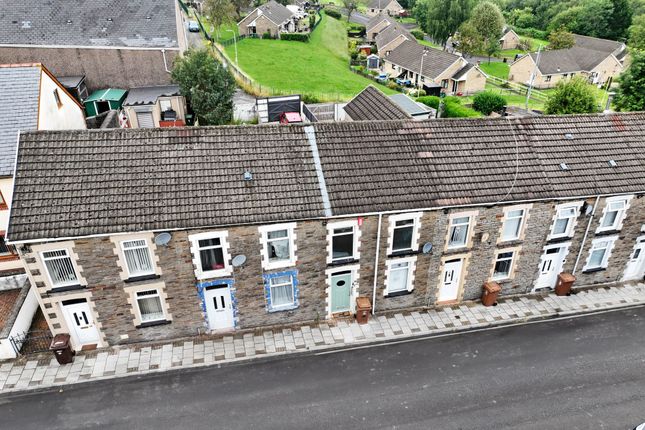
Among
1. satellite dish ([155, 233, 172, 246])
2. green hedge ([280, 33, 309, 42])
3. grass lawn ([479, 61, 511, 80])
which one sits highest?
satellite dish ([155, 233, 172, 246])

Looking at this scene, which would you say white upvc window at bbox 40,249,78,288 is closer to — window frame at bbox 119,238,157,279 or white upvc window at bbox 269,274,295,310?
window frame at bbox 119,238,157,279

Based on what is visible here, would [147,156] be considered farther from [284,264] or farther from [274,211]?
[284,264]

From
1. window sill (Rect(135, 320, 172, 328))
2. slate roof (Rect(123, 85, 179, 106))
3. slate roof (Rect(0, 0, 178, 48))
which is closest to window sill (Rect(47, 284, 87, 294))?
window sill (Rect(135, 320, 172, 328))

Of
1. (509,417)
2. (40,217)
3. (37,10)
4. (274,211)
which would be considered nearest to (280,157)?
(274,211)

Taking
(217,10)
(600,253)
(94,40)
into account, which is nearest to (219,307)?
(600,253)

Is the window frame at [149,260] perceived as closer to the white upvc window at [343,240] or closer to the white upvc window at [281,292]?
the white upvc window at [281,292]

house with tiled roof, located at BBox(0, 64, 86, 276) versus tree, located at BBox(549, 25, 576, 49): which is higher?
house with tiled roof, located at BBox(0, 64, 86, 276)

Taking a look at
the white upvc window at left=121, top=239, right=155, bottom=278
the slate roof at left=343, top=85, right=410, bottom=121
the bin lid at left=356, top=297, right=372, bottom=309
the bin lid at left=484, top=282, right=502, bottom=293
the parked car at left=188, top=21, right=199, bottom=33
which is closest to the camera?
the white upvc window at left=121, top=239, right=155, bottom=278
